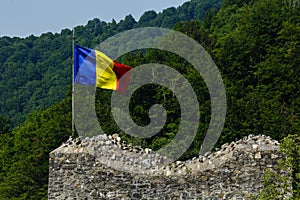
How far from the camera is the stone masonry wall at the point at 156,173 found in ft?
43.3

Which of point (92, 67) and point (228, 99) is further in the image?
point (228, 99)

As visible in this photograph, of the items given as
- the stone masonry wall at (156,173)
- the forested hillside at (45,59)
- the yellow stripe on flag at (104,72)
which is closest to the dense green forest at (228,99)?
the yellow stripe on flag at (104,72)

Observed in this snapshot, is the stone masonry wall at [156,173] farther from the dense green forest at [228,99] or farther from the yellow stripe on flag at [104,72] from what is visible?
the dense green forest at [228,99]

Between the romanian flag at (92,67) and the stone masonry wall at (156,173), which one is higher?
the romanian flag at (92,67)

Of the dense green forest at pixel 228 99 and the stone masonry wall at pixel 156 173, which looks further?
the dense green forest at pixel 228 99

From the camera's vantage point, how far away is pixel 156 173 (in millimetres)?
13586

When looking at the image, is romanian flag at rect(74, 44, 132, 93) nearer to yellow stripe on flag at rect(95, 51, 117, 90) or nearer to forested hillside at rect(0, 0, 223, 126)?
yellow stripe on flag at rect(95, 51, 117, 90)

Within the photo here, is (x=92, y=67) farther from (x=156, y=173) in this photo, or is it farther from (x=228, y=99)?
(x=228, y=99)

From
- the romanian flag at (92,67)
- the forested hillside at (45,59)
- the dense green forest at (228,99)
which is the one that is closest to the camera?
the romanian flag at (92,67)

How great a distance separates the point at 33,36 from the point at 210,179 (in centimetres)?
10908

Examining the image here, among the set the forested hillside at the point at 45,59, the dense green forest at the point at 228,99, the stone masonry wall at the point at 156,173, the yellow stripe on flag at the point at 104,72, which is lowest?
the stone masonry wall at the point at 156,173

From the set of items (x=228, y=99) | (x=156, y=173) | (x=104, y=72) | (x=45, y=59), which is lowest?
(x=156, y=173)

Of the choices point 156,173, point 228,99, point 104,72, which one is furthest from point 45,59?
point 156,173

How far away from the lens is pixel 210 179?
43.8ft
